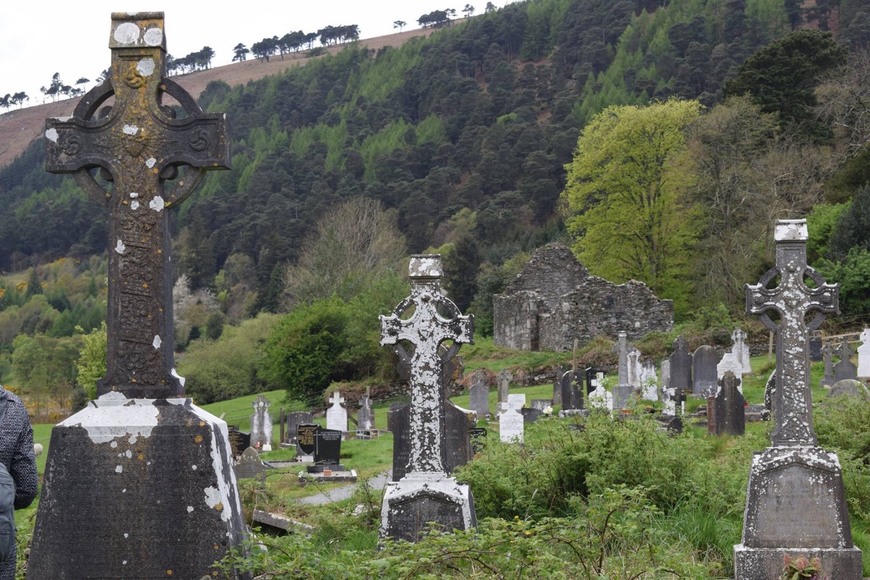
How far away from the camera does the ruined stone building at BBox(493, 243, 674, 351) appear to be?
138ft

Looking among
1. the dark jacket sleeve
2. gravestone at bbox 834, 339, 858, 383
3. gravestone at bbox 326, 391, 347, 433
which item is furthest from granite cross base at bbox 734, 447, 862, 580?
gravestone at bbox 326, 391, 347, 433

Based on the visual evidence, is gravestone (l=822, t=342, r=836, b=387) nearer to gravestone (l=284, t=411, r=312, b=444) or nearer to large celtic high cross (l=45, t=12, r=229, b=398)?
gravestone (l=284, t=411, r=312, b=444)

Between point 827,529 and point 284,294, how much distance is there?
61.3m

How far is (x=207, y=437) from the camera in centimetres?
622

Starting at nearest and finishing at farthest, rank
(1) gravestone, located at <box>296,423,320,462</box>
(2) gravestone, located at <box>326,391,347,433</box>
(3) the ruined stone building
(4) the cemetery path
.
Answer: (4) the cemetery path < (1) gravestone, located at <box>296,423,320,462</box> < (2) gravestone, located at <box>326,391,347,433</box> < (3) the ruined stone building

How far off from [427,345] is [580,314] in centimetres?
3268

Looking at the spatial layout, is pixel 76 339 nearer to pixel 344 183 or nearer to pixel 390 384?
pixel 390 384

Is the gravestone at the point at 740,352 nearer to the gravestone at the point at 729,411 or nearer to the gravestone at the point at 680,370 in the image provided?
the gravestone at the point at 680,370

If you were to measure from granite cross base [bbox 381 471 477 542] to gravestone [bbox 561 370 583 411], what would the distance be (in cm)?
1368

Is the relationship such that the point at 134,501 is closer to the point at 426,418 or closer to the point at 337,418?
the point at 426,418

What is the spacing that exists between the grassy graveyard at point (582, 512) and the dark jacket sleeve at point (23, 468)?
1.23 metres

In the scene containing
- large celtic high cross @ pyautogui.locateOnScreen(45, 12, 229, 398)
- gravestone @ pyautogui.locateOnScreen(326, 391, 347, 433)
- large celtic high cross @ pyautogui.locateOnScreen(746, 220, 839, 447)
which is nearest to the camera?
large celtic high cross @ pyautogui.locateOnScreen(45, 12, 229, 398)

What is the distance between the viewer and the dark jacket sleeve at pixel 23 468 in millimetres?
5082

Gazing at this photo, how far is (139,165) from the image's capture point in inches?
259
